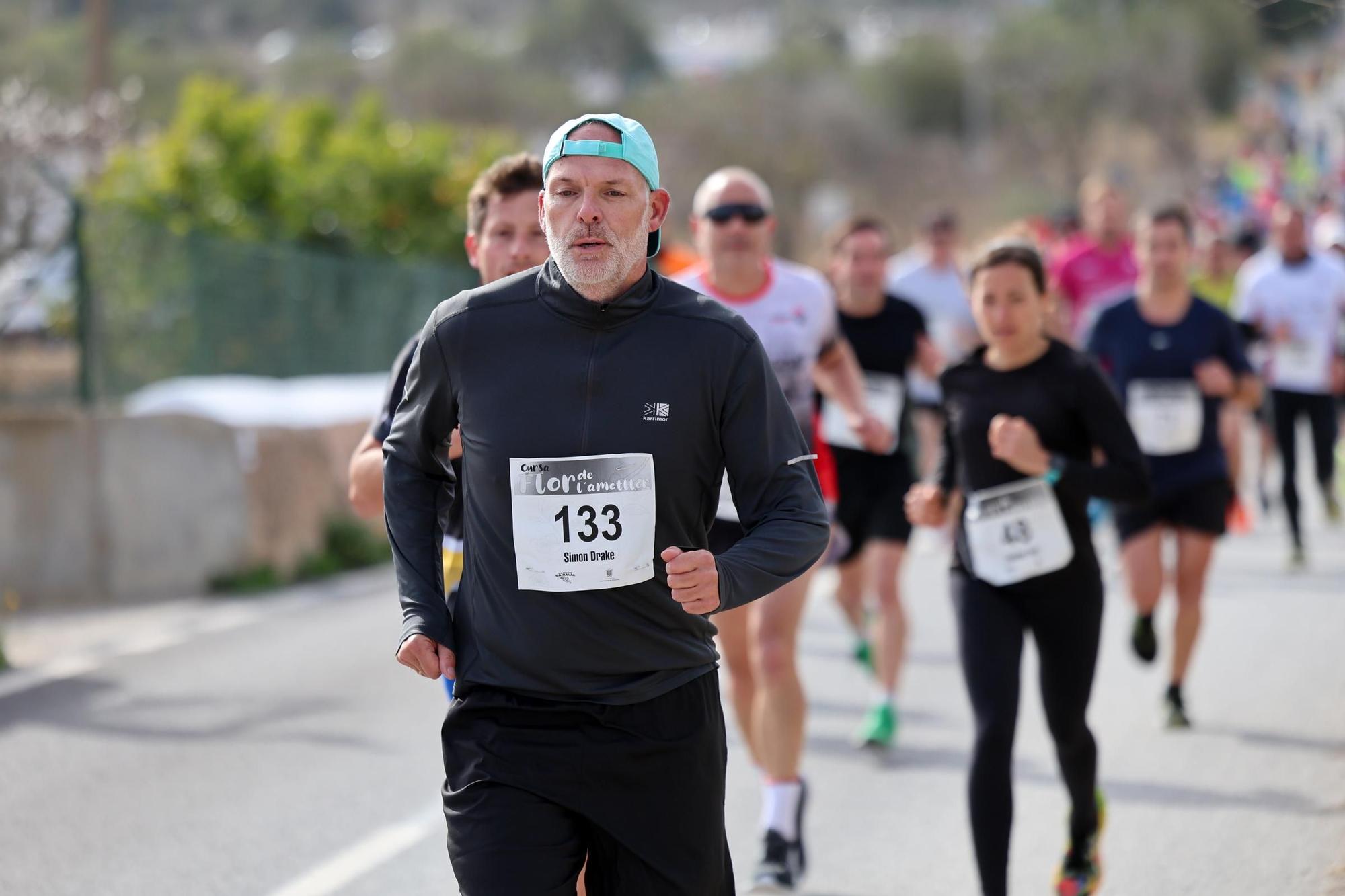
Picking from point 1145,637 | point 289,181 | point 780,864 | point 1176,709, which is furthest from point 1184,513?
point 289,181

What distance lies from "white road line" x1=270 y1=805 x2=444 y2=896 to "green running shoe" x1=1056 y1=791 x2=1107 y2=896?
2.11 m

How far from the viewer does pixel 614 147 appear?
3.73m

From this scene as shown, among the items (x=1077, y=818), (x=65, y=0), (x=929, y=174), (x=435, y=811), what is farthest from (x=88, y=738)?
(x=65, y=0)

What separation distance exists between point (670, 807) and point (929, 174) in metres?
61.9

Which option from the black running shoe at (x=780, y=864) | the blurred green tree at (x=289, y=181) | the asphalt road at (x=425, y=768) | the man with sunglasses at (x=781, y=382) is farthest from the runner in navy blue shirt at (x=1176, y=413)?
the blurred green tree at (x=289, y=181)

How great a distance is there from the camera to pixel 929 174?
6425 centimetres

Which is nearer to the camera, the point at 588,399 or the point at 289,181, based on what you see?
the point at 588,399

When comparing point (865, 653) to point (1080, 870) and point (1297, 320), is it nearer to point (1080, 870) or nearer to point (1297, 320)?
point (1080, 870)

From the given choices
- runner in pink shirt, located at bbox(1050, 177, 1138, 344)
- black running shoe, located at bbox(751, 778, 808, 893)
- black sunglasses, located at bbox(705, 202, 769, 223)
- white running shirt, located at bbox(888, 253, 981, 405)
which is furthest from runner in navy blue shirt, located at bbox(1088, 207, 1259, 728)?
white running shirt, located at bbox(888, 253, 981, 405)

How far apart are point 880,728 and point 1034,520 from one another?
97.7 inches

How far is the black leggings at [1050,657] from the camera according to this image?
18.0 ft

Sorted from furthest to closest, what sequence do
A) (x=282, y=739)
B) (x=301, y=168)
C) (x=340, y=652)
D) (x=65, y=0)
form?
(x=65, y=0), (x=301, y=168), (x=340, y=652), (x=282, y=739)

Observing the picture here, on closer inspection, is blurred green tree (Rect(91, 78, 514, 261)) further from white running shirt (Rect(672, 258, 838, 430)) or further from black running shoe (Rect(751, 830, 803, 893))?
black running shoe (Rect(751, 830, 803, 893))

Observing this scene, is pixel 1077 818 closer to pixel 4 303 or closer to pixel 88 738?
pixel 88 738
